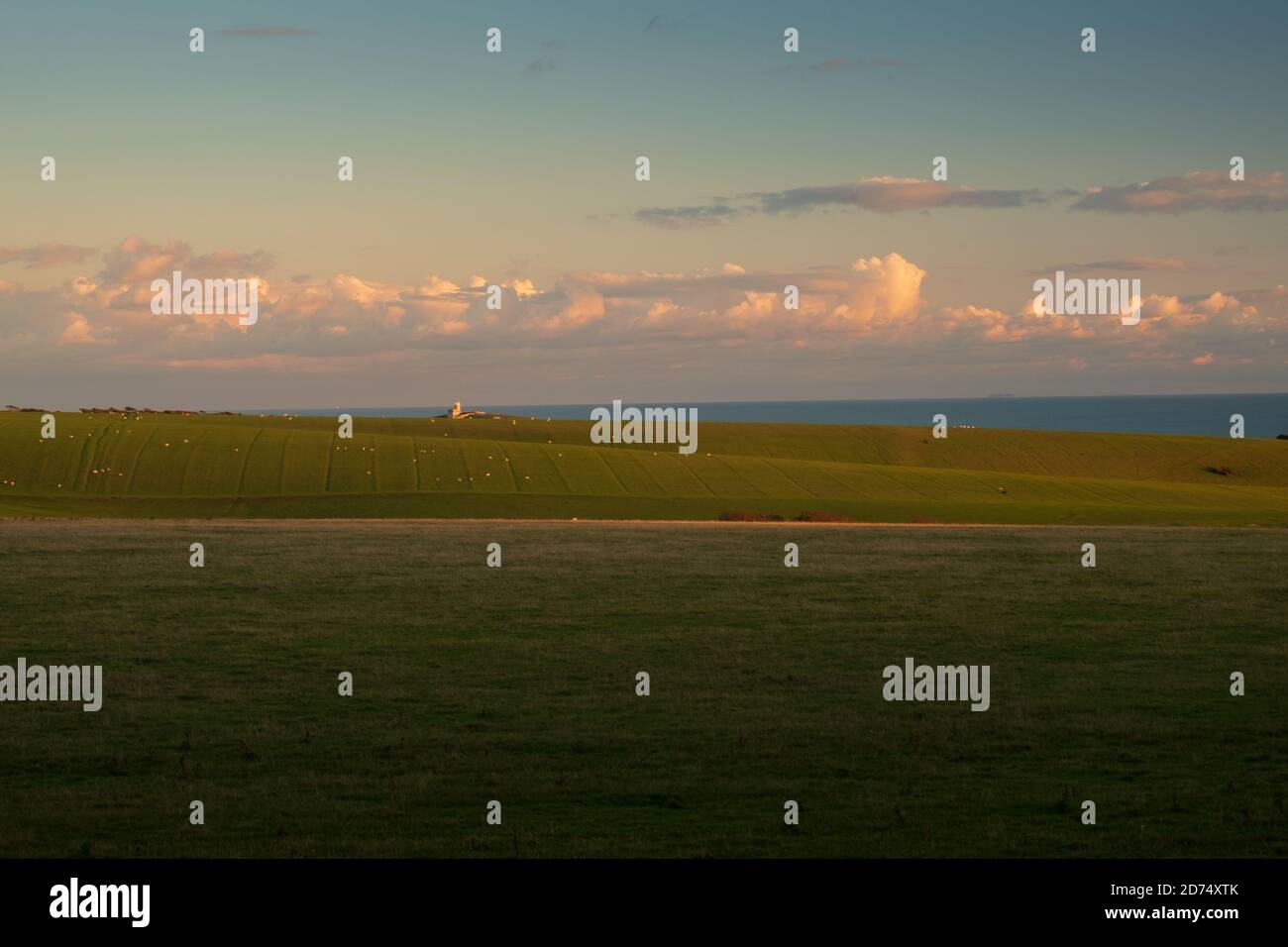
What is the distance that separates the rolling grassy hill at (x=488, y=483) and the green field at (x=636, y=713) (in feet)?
140

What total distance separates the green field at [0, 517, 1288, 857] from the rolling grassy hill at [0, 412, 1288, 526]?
4269 centimetres

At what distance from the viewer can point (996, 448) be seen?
6442 inches

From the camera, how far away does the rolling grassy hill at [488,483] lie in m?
88.9

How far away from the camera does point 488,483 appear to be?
337 ft

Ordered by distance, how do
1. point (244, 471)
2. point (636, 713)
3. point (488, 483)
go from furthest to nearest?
point (244, 471) < point (488, 483) < point (636, 713)

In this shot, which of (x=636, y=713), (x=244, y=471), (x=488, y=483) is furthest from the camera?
(x=244, y=471)

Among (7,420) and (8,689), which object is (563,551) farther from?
(7,420)

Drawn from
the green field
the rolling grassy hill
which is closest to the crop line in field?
the rolling grassy hill

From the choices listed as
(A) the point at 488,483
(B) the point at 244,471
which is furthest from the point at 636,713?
(B) the point at 244,471

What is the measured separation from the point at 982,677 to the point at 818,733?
6.55 meters

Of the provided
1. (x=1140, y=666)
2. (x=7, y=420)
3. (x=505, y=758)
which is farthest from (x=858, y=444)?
(x=505, y=758)

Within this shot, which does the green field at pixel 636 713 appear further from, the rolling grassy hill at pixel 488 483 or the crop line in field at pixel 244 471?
the crop line in field at pixel 244 471

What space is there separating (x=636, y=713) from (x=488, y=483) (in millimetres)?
80256

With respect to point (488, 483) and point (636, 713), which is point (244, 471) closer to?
point (488, 483)
